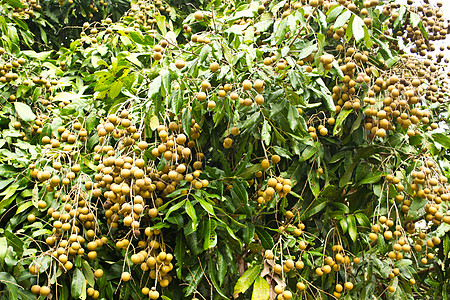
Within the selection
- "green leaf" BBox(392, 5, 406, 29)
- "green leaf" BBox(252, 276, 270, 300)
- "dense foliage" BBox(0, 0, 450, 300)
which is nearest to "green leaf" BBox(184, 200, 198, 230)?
"dense foliage" BBox(0, 0, 450, 300)

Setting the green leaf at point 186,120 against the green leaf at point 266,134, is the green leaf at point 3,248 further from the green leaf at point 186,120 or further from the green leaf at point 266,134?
the green leaf at point 266,134

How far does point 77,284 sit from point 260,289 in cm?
70

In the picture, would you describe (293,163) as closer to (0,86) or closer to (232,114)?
(232,114)

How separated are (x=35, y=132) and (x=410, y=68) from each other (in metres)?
2.02

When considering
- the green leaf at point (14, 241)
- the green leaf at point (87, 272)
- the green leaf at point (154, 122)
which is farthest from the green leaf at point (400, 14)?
Result: the green leaf at point (14, 241)

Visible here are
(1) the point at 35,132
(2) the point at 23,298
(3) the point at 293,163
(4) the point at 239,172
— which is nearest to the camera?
(2) the point at 23,298

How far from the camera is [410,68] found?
6.03ft

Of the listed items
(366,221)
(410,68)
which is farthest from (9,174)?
(410,68)

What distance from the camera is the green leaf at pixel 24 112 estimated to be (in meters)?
2.18

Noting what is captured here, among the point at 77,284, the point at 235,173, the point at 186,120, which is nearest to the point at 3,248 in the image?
the point at 77,284

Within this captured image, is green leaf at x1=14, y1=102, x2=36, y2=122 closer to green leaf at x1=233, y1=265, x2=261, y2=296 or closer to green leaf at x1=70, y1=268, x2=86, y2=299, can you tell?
green leaf at x1=70, y1=268, x2=86, y2=299

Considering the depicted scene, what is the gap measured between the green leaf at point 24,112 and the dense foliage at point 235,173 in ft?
0.20

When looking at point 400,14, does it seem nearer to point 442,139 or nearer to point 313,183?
point 442,139

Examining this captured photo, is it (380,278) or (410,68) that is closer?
(410,68)
